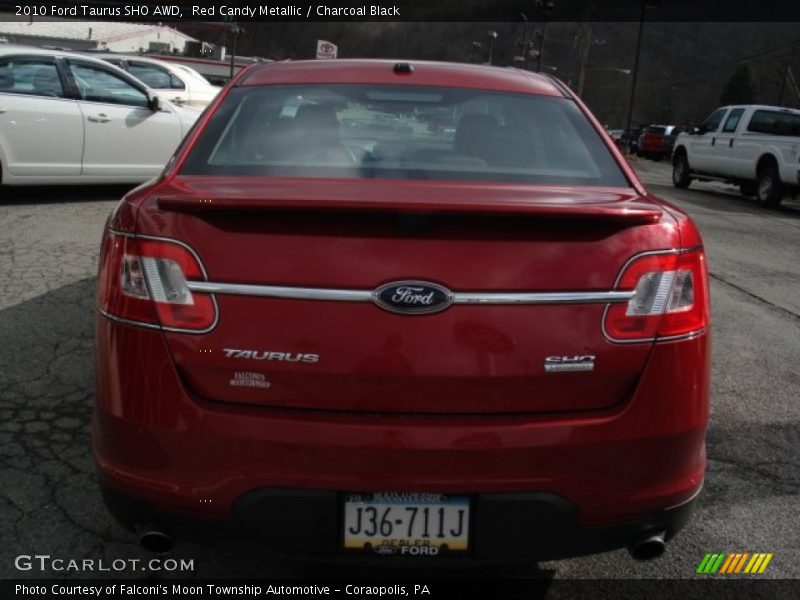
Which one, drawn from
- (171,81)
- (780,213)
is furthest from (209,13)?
(780,213)

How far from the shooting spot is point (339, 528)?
1.92 m

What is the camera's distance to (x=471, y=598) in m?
2.39

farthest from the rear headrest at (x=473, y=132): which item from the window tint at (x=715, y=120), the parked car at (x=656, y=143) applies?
Result: the parked car at (x=656, y=143)

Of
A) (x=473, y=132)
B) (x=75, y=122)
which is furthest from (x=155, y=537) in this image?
(x=75, y=122)

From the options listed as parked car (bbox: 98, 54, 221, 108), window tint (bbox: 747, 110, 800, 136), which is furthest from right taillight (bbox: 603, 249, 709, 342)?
window tint (bbox: 747, 110, 800, 136)

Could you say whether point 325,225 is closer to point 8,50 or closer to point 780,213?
point 8,50

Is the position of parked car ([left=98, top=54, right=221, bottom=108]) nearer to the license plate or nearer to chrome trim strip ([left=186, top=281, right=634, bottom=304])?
chrome trim strip ([left=186, top=281, right=634, bottom=304])

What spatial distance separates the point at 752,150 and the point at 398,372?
15.1m

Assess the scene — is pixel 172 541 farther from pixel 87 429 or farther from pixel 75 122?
pixel 75 122

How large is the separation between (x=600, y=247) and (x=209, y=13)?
69550 millimetres

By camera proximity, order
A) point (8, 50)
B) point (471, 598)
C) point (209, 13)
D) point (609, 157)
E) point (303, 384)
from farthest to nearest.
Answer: point (209, 13)
point (8, 50)
point (609, 157)
point (471, 598)
point (303, 384)

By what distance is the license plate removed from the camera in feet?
6.30

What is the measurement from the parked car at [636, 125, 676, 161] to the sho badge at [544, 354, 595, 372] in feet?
119

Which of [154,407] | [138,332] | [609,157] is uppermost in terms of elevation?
[609,157]
